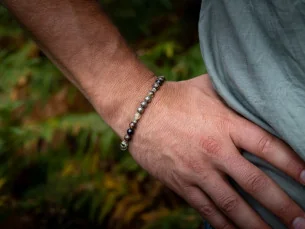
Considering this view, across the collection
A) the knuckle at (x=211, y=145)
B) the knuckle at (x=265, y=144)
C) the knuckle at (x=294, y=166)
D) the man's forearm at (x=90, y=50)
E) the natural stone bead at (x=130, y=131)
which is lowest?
the knuckle at (x=294, y=166)

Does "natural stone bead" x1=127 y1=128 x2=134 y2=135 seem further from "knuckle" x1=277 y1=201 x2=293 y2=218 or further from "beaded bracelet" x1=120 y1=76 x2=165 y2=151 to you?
"knuckle" x1=277 y1=201 x2=293 y2=218

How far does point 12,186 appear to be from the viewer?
2.70 meters

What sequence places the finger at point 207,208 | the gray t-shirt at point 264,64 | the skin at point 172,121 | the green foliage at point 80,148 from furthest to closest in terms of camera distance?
the green foliage at point 80,148, the finger at point 207,208, the skin at point 172,121, the gray t-shirt at point 264,64

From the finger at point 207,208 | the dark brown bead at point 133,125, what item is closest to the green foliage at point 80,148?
the finger at point 207,208

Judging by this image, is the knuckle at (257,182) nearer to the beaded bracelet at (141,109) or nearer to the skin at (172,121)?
the skin at (172,121)

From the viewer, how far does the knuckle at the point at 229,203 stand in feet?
2.98

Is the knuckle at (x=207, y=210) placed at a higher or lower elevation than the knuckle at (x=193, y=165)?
lower

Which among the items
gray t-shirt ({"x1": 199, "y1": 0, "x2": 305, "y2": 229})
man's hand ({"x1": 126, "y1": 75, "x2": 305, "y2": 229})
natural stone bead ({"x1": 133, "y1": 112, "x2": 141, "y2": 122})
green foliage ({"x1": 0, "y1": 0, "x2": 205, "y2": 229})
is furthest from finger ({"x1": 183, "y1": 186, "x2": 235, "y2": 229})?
green foliage ({"x1": 0, "y1": 0, "x2": 205, "y2": 229})

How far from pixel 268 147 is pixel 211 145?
0.12 metres

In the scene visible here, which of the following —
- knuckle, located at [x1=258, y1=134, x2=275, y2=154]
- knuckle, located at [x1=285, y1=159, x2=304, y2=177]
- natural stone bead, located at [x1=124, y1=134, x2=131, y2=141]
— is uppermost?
natural stone bead, located at [x1=124, y1=134, x2=131, y2=141]

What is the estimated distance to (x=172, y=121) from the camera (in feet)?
3.09

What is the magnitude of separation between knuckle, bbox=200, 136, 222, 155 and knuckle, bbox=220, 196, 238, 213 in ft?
0.36

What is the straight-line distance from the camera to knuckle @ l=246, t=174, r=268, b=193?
33.7 inches

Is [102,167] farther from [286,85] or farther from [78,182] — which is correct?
[286,85]
